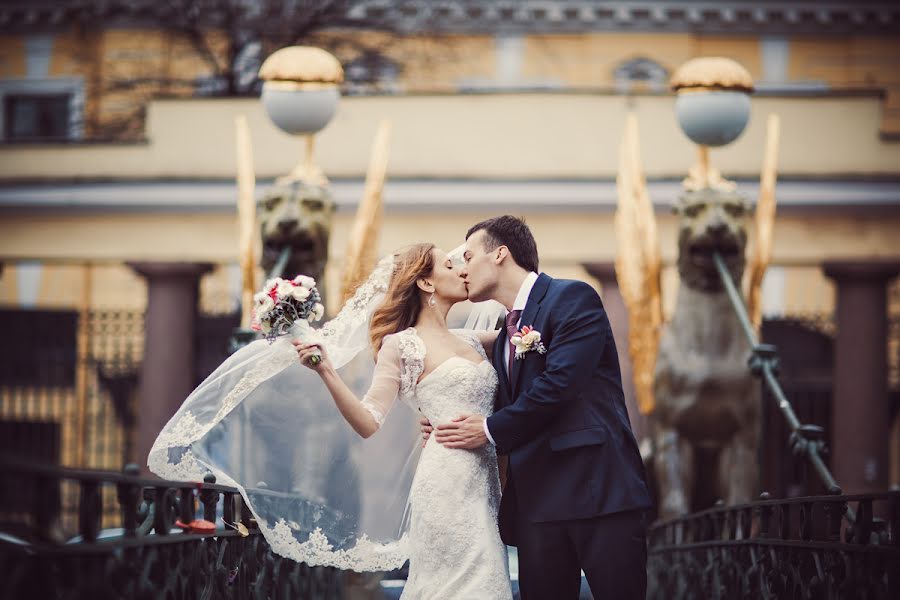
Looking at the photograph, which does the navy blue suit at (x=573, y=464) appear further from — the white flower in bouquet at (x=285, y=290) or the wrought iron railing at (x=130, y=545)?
the wrought iron railing at (x=130, y=545)

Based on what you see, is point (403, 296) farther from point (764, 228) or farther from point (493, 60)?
point (493, 60)

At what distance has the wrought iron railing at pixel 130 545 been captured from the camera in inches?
147

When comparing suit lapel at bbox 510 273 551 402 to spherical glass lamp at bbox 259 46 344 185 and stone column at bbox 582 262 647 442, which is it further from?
stone column at bbox 582 262 647 442

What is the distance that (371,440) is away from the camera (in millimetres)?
6445

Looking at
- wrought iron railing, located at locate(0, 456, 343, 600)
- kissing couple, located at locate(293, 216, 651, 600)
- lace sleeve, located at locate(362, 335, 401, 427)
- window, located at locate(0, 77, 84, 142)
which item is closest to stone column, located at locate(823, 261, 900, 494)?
wrought iron railing, located at locate(0, 456, 343, 600)

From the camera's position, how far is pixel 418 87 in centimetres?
2473

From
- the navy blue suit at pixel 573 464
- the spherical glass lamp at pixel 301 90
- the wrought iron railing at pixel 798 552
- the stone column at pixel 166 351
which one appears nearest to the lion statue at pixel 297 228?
the spherical glass lamp at pixel 301 90

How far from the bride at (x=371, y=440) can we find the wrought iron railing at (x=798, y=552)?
122 centimetres

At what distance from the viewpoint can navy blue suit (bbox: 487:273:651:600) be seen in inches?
206

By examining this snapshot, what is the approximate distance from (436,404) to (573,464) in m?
0.64

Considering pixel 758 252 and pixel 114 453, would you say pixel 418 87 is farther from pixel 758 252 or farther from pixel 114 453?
pixel 758 252

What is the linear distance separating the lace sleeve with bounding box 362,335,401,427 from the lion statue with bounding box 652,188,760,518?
188 inches

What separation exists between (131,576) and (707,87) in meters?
6.50

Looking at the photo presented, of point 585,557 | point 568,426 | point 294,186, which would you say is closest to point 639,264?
point 294,186
